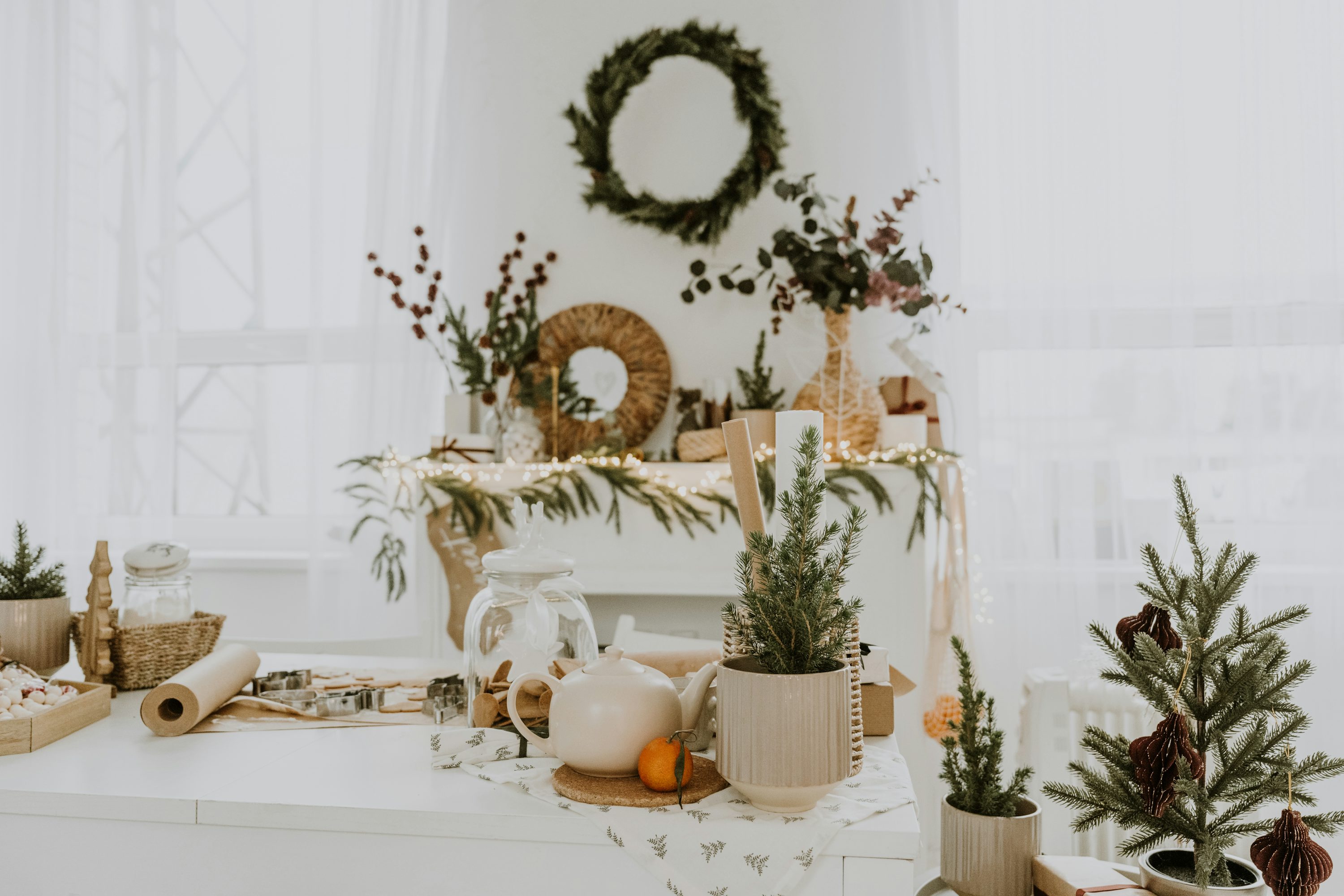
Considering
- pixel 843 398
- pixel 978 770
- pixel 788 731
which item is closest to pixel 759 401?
pixel 843 398

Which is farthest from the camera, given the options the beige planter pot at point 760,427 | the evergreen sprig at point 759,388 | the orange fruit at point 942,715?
the evergreen sprig at point 759,388

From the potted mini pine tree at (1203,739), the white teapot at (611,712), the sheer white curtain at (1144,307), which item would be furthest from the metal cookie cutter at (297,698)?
the sheer white curtain at (1144,307)

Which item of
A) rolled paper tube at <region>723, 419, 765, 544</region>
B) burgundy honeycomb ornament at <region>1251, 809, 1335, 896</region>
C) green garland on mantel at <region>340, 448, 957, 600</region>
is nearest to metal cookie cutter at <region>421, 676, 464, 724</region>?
rolled paper tube at <region>723, 419, 765, 544</region>

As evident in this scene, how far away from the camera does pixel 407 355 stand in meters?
3.04

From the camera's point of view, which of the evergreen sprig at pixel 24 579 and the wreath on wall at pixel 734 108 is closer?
the evergreen sprig at pixel 24 579

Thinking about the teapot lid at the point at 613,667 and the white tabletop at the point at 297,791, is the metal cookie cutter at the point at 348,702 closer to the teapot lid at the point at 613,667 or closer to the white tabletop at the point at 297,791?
the white tabletop at the point at 297,791

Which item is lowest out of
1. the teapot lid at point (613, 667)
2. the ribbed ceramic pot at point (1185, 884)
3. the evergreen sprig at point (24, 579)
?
the ribbed ceramic pot at point (1185, 884)

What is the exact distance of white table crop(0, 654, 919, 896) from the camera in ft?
2.96

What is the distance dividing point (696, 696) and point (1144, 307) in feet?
7.63

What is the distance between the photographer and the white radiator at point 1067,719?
→ 208cm

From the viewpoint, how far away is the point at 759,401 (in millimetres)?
2752

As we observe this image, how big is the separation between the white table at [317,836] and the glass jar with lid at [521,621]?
131 millimetres

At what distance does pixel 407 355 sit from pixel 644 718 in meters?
2.32

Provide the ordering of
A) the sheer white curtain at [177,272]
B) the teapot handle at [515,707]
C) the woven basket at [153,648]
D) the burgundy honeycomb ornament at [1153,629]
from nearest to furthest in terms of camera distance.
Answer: the teapot handle at [515,707] → the burgundy honeycomb ornament at [1153,629] → the woven basket at [153,648] → the sheer white curtain at [177,272]
